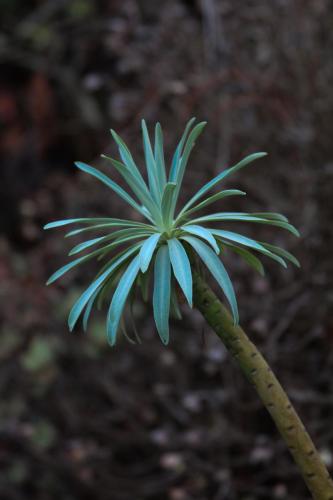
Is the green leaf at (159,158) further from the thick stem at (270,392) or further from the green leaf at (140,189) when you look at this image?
the thick stem at (270,392)

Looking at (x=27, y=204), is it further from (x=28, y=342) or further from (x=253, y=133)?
(x=253, y=133)

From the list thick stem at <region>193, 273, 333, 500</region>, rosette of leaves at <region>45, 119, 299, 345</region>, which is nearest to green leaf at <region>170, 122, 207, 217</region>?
rosette of leaves at <region>45, 119, 299, 345</region>

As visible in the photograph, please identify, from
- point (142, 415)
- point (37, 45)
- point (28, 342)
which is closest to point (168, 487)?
point (142, 415)

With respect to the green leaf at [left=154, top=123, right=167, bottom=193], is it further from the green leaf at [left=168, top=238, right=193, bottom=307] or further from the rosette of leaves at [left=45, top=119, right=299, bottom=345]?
the green leaf at [left=168, top=238, right=193, bottom=307]

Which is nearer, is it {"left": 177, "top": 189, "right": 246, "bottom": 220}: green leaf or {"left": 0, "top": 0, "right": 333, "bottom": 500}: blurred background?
{"left": 177, "top": 189, "right": 246, "bottom": 220}: green leaf

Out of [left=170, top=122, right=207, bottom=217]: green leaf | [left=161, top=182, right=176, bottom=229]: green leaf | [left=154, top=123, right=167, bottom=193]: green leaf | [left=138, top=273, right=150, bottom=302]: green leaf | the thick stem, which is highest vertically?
[left=154, top=123, right=167, bottom=193]: green leaf

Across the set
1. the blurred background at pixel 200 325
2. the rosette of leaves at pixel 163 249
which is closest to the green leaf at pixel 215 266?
the rosette of leaves at pixel 163 249

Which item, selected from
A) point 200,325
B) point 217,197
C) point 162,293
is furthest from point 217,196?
point 200,325
